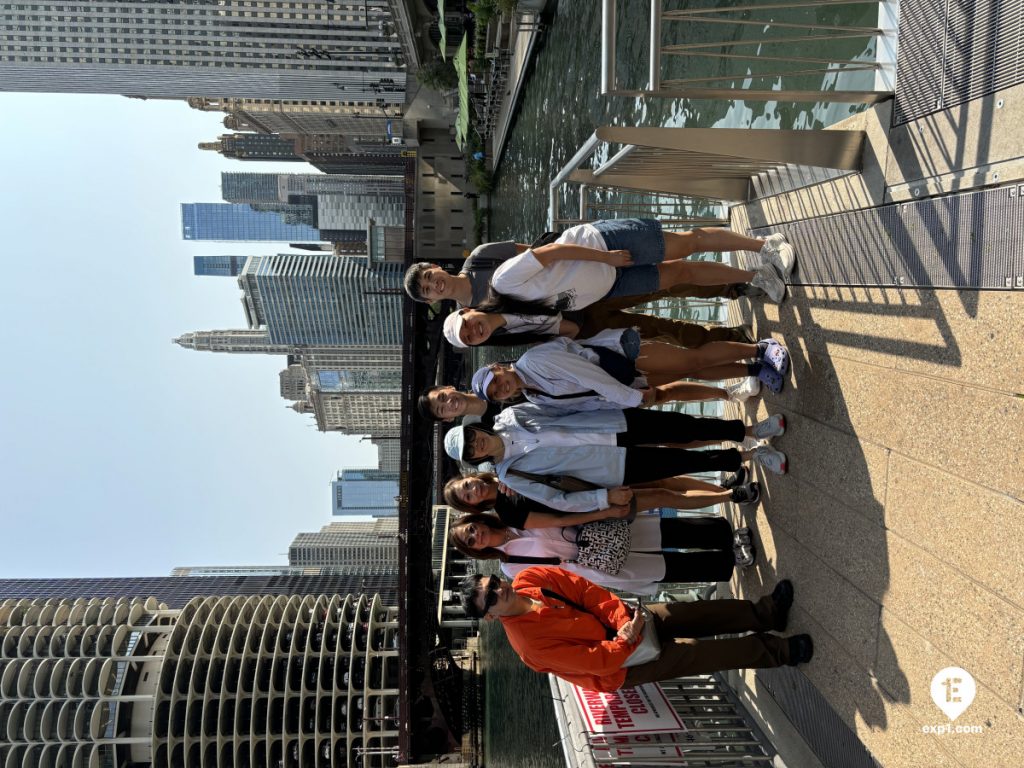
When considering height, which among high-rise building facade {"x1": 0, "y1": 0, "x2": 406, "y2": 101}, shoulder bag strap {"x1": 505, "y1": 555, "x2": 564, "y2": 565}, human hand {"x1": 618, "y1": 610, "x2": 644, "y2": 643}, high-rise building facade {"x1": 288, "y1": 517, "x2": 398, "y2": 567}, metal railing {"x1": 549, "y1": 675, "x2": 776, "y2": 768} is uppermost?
high-rise building facade {"x1": 0, "y1": 0, "x2": 406, "y2": 101}

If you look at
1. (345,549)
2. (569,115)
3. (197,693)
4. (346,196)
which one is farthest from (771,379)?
(345,549)

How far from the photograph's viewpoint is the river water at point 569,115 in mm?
5309

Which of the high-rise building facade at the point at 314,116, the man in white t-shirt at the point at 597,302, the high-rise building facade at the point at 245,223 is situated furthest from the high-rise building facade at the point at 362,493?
the man in white t-shirt at the point at 597,302

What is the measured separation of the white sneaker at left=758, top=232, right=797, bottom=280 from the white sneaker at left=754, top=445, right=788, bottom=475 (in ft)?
4.44

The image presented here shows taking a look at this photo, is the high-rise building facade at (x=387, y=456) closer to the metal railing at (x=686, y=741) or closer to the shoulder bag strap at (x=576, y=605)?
the metal railing at (x=686, y=741)

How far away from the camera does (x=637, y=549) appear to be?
5.09m

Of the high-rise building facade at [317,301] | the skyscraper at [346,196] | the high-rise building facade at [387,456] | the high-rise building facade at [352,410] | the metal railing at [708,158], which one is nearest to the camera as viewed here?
the metal railing at [708,158]

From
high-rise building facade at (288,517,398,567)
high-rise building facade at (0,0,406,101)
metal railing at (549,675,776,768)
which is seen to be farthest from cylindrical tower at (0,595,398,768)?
high-rise building facade at (288,517,398,567)

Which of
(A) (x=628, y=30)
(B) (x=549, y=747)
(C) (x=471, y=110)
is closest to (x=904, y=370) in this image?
(A) (x=628, y=30)

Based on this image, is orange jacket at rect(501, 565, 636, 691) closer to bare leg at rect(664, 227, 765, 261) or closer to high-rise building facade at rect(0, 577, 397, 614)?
bare leg at rect(664, 227, 765, 261)

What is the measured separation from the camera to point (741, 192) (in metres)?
5.39

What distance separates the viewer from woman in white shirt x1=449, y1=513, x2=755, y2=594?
4691mm

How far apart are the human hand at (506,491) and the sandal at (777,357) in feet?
7.44

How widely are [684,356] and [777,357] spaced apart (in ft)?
2.31
